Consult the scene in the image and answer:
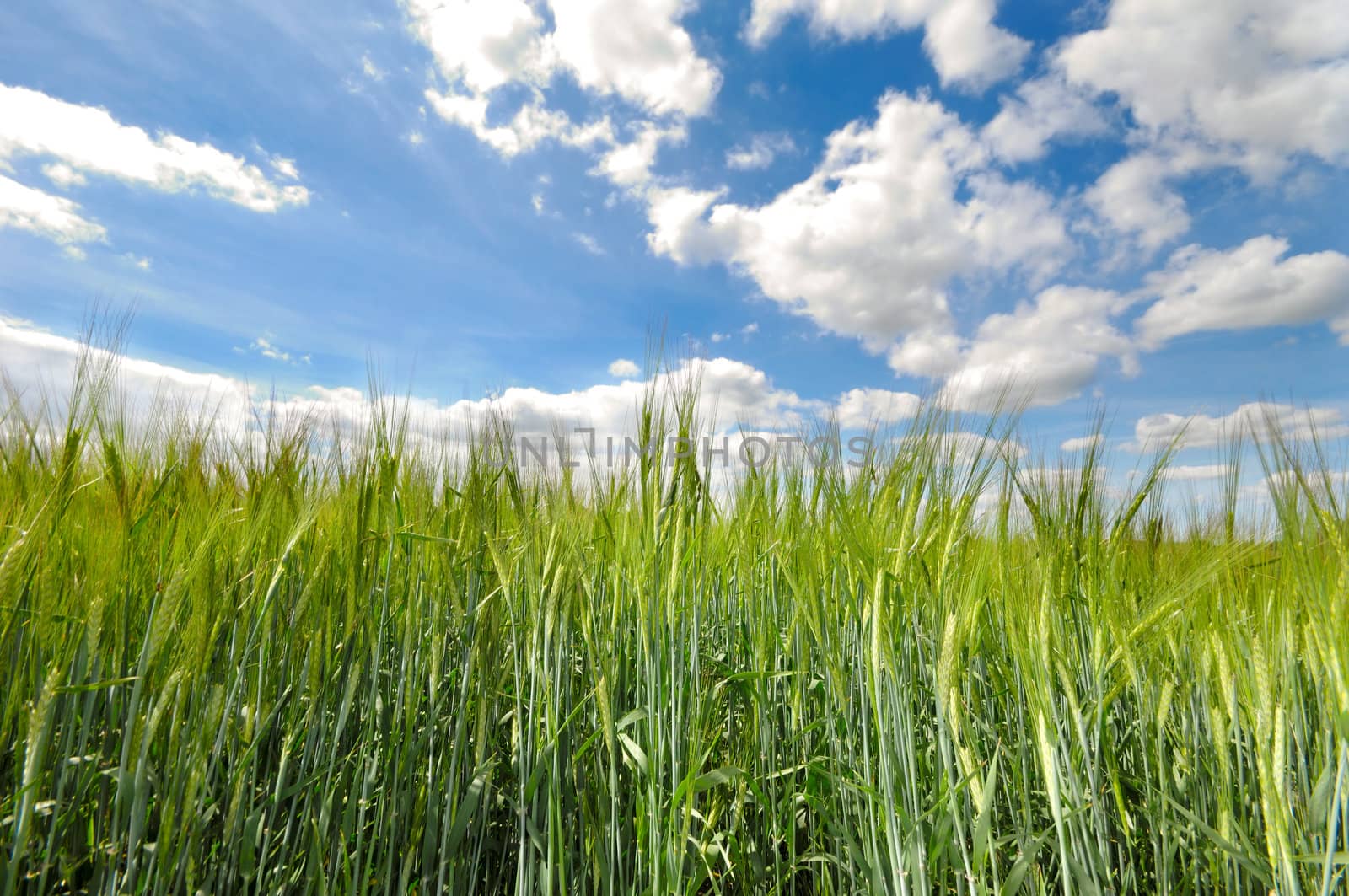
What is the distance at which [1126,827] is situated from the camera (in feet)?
3.71

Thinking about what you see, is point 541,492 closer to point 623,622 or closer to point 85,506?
point 623,622

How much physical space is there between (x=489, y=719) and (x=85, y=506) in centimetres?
111

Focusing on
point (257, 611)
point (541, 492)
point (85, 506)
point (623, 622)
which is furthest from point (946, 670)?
point (85, 506)

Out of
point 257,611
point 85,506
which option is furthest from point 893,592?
point 85,506

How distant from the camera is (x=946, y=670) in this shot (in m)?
1.00

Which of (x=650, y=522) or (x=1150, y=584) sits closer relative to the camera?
(x=650, y=522)

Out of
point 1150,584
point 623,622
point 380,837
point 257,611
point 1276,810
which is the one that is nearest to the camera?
point 1276,810

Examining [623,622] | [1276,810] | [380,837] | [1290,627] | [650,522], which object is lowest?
[380,837]

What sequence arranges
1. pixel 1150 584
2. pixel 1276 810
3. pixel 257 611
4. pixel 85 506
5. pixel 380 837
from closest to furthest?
pixel 1276 810 → pixel 380 837 → pixel 257 611 → pixel 85 506 → pixel 1150 584

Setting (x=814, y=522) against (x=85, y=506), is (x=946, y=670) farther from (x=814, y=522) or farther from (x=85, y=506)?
(x=85, y=506)

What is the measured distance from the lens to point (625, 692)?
1.40 metres

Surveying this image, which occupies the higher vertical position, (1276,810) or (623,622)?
(623,622)

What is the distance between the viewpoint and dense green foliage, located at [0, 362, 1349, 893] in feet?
3.28

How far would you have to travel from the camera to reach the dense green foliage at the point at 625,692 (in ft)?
3.28
